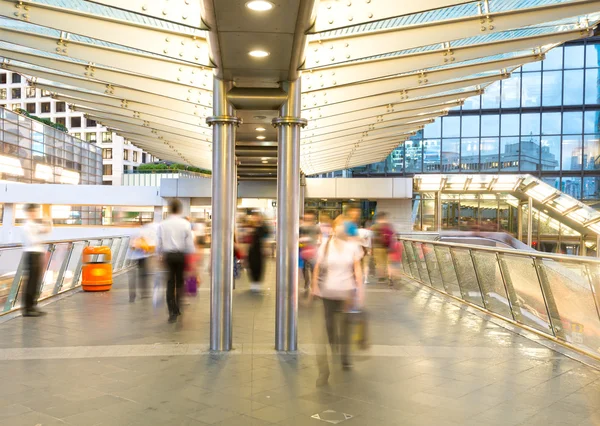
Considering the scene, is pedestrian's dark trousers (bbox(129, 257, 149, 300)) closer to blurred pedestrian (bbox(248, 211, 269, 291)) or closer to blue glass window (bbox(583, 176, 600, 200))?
blurred pedestrian (bbox(248, 211, 269, 291))

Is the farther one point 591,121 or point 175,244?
point 591,121

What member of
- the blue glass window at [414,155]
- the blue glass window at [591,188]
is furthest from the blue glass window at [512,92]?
the blue glass window at [591,188]

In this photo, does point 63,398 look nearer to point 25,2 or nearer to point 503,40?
point 25,2

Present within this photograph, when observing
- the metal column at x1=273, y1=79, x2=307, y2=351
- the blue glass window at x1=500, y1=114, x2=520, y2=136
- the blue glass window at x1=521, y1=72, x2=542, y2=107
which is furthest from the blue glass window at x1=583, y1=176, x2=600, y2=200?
the metal column at x1=273, y1=79, x2=307, y2=351

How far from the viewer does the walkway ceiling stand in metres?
6.06

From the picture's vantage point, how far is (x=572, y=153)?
36250 mm

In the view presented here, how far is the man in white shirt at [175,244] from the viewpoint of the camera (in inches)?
348

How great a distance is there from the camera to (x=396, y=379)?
6000mm

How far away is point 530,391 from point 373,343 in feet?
7.88

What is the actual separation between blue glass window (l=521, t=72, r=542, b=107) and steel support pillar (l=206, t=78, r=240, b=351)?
33.2 metres

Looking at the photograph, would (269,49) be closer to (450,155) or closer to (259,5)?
(259,5)

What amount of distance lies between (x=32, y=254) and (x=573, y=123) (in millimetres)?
34194

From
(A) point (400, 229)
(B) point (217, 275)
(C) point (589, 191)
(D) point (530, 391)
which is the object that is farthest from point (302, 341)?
(C) point (589, 191)

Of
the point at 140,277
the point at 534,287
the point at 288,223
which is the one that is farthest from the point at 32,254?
the point at 534,287
